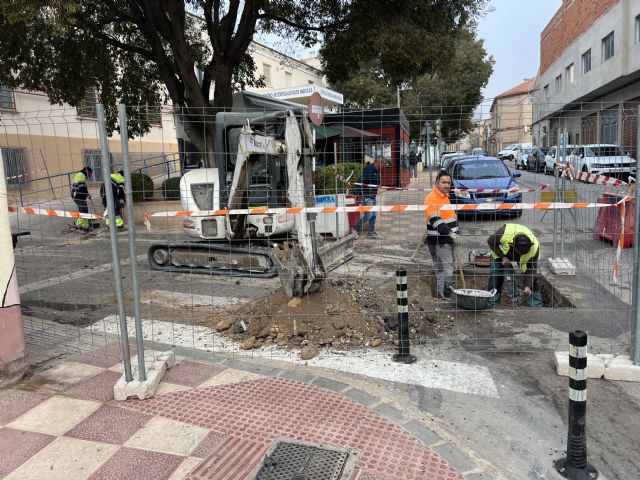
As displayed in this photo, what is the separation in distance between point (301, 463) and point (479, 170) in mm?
12319

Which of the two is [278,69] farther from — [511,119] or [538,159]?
[511,119]

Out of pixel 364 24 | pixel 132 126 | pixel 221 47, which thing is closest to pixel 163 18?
pixel 221 47

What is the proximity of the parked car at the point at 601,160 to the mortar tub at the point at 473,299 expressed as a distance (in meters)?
2.34

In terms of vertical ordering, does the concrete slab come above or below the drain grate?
above

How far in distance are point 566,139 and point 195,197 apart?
6.38m

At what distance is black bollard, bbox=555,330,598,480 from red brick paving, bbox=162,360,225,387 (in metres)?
2.93

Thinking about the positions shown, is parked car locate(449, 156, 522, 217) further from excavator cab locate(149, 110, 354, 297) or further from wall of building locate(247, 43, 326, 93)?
wall of building locate(247, 43, 326, 93)

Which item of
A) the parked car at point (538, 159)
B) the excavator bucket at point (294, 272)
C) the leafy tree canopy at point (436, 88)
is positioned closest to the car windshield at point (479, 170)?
the parked car at point (538, 159)

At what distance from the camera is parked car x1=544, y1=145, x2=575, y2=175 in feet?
26.3

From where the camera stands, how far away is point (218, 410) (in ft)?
12.7

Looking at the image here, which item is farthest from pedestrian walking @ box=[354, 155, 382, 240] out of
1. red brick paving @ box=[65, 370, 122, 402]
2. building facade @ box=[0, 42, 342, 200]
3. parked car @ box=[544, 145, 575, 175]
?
red brick paving @ box=[65, 370, 122, 402]

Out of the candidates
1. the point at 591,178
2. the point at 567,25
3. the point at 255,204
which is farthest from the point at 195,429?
the point at 567,25

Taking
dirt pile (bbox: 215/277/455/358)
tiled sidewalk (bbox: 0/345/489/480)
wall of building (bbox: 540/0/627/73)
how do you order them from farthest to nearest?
wall of building (bbox: 540/0/627/73)
dirt pile (bbox: 215/277/455/358)
tiled sidewalk (bbox: 0/345/489/480)

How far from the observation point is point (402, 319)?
4848 mm
